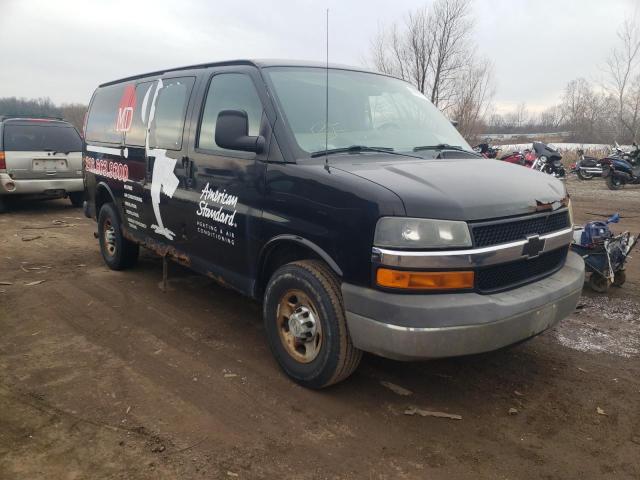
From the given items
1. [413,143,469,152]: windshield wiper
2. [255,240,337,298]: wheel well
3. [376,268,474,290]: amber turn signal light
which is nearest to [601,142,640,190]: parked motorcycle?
[413,143,469,152]: windshield wiper

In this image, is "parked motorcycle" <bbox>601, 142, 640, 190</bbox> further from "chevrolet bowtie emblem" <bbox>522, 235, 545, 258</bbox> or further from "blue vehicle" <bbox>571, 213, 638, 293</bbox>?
"chevrolet bowtie emblem" <bbox>522, 235, 545, 258</bbox>

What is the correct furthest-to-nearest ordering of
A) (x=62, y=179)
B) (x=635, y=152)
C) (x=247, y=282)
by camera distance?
(x=635, y=152) < (x=62, y=179) < (x=247, y=282)

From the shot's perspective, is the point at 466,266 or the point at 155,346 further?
the point at 155,346

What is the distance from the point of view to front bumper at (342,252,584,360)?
2693mm

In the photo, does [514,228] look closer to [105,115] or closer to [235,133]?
[235,133]

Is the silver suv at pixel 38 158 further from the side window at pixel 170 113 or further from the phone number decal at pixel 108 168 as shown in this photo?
the side window at pixel 170 113

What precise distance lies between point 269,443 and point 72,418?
47.8 inches

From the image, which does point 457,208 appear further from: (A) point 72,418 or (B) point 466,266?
(A) point 72,418

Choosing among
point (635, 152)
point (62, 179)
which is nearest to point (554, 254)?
point (62, 179)

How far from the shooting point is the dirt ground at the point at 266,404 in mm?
2654

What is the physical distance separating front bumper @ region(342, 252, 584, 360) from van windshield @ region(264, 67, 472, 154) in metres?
1.17

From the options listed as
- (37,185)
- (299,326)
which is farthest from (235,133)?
(37,185)

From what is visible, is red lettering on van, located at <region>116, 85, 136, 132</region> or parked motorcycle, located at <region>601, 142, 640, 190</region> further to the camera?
parked motorcycle, located at <region>601, 142, 640, 190</region>

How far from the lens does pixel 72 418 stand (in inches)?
119
